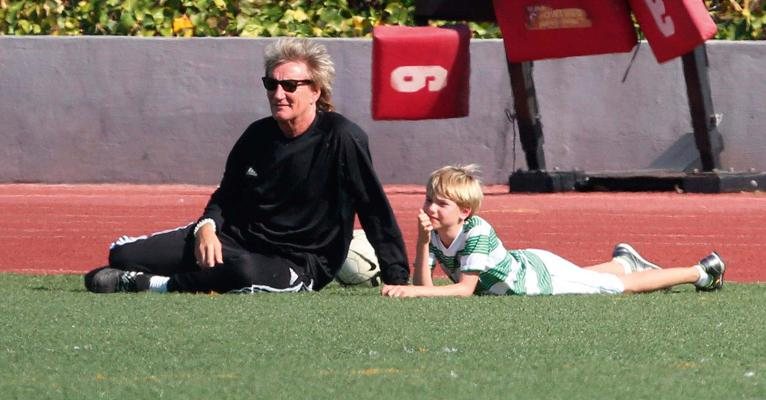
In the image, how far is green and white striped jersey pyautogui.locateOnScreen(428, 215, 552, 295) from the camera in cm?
764

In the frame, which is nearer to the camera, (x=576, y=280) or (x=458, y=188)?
(x=458, y=188)

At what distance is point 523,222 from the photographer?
1279 cm

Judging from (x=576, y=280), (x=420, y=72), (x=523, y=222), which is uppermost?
(x=576, y=280)

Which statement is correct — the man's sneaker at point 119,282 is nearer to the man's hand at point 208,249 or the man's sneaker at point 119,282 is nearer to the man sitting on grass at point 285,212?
the man sitting on grass at point 285,212

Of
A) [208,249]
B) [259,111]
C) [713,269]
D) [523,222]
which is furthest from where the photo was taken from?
[259,111]

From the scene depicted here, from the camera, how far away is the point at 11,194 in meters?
15.6

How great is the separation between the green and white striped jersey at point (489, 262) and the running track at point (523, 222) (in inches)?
80.8

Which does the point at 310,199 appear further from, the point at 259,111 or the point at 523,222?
the point at 259,111

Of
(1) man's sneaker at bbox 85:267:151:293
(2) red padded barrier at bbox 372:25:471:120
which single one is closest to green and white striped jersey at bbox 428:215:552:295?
(1) man's sneaker at bbox 85:267:151:293

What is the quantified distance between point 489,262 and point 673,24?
6803mm

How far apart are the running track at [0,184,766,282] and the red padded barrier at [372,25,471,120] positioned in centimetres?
75

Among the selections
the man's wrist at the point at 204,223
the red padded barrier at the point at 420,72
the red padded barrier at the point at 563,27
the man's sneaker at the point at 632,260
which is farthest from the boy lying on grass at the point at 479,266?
the red padded barrier at the point at 420,72

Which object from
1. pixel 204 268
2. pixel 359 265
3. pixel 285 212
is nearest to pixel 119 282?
pixel 204 268

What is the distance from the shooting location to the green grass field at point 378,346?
5281mm
